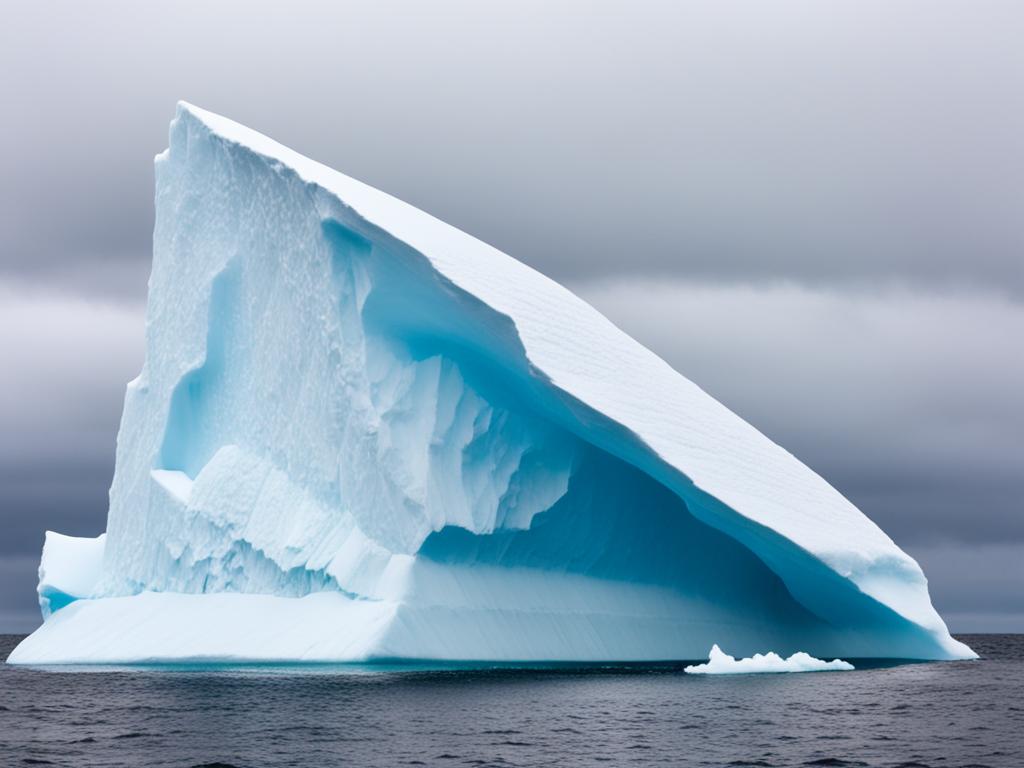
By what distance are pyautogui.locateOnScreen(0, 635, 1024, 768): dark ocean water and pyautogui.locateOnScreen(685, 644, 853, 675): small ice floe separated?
50cm

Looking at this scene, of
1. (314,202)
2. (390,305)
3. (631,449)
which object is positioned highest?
(314,202)

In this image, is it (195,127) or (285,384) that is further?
(195,127)

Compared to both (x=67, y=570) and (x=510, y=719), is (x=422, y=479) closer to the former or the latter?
(x=510, y=719)

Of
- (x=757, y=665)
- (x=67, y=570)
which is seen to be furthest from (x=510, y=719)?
(x=67, y=570)

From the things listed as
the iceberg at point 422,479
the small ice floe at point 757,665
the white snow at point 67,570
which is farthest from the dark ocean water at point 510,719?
the white snow at point 67,570

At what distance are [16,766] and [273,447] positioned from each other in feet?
32.3

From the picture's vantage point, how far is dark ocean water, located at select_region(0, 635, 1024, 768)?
37.4 feet

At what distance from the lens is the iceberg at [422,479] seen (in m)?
18.3

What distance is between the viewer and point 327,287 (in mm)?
A: 19641

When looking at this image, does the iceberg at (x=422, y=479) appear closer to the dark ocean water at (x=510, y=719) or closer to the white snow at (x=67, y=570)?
the dark ocean water at (x=510, y=719)

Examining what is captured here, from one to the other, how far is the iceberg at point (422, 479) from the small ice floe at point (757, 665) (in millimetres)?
1040

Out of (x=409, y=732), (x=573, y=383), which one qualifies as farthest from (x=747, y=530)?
(x=409, y=732)

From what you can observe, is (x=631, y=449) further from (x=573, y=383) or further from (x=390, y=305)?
(x=390, y=305)

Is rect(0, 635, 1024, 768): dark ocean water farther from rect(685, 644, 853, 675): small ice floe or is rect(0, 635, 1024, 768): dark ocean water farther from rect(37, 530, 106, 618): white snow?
rect(37, 530, 106, 618): white snow
